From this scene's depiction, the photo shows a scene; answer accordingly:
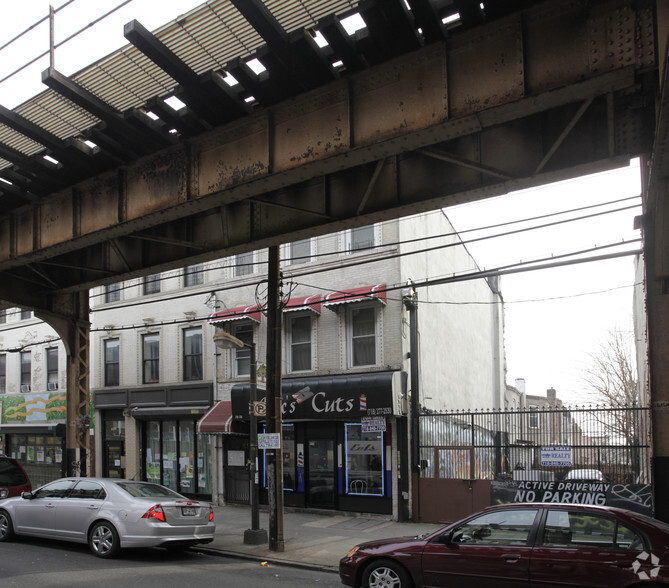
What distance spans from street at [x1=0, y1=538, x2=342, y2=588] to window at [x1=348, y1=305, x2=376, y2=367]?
7203 mm

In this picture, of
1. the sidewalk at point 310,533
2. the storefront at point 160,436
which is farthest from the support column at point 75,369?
the sidewalk at point 310,533

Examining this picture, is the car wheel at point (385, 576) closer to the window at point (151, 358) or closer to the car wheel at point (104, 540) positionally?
the car wheel at point (104, 540)

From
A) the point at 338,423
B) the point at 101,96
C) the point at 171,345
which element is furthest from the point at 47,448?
the point at 101,96

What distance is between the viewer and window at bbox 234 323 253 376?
66.4ft

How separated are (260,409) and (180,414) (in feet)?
27.1

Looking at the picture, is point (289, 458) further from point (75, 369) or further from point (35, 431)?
point (35, 431)

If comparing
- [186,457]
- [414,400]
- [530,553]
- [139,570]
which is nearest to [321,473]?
[414,400]

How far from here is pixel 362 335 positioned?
60.2 ft

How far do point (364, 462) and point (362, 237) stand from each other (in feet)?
20.1

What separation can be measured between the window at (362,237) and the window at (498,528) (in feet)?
36.6

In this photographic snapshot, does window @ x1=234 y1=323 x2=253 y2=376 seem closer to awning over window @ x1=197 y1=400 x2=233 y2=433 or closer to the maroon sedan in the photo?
awning over window @ x1=197 y1=400 x2=233 y2=433

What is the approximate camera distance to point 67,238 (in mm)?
12398

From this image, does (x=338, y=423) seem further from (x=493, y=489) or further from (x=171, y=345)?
(x=171, y=345)

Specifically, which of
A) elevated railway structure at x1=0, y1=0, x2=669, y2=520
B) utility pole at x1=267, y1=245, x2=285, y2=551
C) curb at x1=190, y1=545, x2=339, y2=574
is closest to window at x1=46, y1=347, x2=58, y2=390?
elevated railway structure at x1=0, y1=0, x2=669, y2=520
